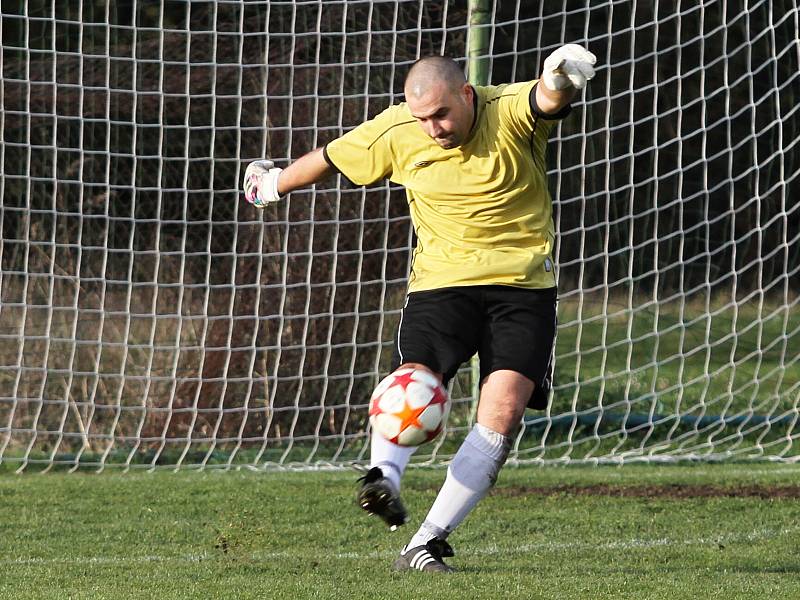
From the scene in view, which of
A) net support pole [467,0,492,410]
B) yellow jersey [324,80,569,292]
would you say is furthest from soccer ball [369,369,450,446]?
net support pole [467,0,492,410]

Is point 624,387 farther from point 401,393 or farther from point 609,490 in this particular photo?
point 401,393

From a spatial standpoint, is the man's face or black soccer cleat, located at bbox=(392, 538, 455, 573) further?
black soccer cleat, located at bbox=(392, 538, 455, 573)

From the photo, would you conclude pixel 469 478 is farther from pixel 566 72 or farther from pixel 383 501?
pixel 566 72

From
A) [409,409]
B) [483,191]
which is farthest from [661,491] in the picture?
[409,409]

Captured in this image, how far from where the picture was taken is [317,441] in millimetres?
9398

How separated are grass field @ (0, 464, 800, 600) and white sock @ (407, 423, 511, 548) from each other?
212 millimetres

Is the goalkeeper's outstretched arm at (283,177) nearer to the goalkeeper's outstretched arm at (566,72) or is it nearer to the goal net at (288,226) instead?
the goalkeeper's outstretched arm at (566,72)

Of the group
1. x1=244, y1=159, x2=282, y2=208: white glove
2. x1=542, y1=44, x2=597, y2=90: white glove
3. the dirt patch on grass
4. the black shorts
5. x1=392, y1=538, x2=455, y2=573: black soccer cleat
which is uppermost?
x1=542, y1=44, x2=597, y2=90: white glove

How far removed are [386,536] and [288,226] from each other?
11.0ft

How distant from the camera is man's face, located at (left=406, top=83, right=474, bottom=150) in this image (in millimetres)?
5027

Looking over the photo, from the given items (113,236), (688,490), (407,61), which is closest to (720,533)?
(688,490)

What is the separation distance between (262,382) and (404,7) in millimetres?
2718

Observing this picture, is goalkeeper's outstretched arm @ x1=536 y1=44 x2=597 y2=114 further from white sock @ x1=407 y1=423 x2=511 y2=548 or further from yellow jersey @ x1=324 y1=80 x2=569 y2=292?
white sock @ x1=407 y1=423 x2=511 y2=548

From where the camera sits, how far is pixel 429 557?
17.3ft
